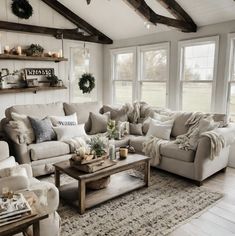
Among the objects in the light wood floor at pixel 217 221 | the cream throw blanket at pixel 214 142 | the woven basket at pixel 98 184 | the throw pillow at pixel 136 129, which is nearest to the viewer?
the light wood floor at pixel 217 221

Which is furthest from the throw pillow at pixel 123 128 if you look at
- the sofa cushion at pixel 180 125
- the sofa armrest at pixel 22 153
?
the sofa armrest at pixel 22 153

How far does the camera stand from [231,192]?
322 cm

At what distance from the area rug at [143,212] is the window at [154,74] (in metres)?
2.38

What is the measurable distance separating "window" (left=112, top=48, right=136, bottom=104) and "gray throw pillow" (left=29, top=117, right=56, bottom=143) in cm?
253

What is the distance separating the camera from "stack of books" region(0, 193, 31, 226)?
4.98 feet

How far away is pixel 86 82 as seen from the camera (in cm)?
595

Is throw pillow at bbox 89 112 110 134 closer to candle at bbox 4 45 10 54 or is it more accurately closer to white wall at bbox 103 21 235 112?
white wall at bbox 103 21 235 112

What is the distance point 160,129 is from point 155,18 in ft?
6.02

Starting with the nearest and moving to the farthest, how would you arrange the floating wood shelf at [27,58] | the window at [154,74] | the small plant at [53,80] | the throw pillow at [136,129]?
the throw pillow at [136,129] < the floating wood shelf at [27,58] < the window at [154,74] < the small plant at [53,80]

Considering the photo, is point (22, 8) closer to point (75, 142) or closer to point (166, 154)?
point (75, 142)

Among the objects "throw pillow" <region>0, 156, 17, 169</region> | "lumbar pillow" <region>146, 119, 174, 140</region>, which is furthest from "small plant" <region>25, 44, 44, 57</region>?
"throw pillow" <region>0, 156, 17, 169</region>

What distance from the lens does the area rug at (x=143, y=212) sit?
2.38m

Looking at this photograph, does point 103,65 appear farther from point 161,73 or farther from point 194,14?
point 194,14

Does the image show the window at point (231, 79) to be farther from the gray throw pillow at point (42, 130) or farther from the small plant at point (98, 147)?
the gray throw pillow at point (42, 130)
